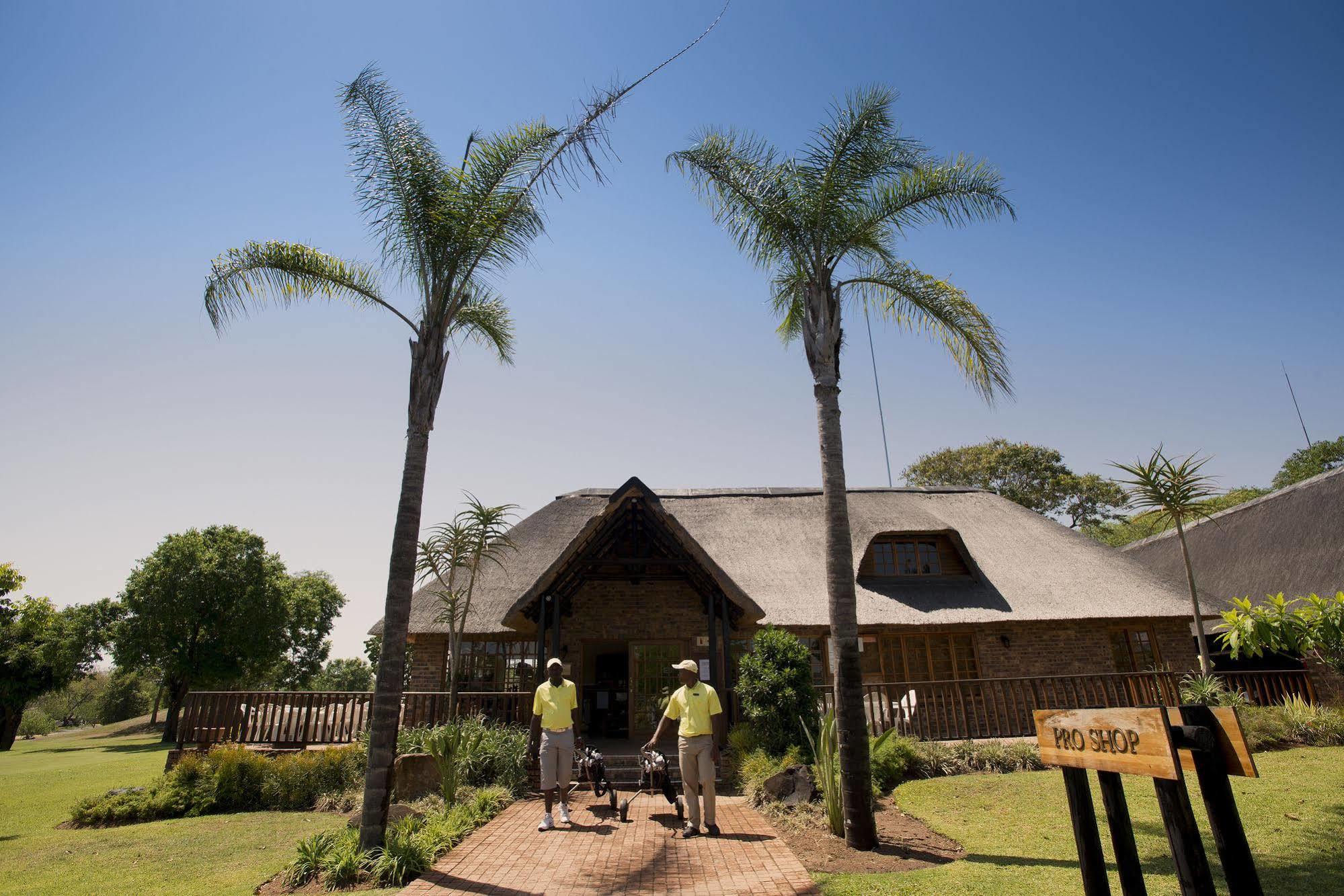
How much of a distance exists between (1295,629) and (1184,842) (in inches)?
517

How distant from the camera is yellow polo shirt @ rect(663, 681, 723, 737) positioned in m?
7.43

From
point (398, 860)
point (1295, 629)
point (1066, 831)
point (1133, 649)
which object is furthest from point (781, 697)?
point (1133, 649)

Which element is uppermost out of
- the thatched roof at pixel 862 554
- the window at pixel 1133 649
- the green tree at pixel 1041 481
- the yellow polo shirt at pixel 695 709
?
the green tree at pixel 1041 481

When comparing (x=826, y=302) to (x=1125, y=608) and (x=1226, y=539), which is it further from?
(x=1226, y=539)

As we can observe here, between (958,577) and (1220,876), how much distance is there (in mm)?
11438

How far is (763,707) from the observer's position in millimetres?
10086

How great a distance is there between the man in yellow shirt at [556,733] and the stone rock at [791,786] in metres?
2.69

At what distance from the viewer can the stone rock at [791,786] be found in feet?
27.6

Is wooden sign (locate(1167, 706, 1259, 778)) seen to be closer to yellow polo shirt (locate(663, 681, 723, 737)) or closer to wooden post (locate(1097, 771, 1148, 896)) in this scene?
wooden post (locate(1097, 771, 1148, 896))

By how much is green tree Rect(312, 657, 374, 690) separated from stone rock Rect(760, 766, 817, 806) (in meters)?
57.4

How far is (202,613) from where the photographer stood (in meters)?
27.4

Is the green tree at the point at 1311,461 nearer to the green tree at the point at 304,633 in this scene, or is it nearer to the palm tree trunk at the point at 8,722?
the green tree at the point at 304,633

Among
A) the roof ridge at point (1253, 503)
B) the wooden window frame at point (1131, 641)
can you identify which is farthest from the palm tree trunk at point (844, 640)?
the roof ridge at point (1253, 503)

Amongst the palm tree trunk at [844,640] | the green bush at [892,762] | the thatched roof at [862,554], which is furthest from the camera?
the thatched roof at [862,554]
